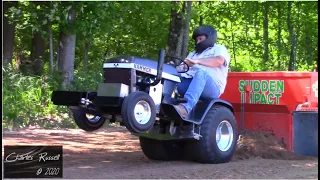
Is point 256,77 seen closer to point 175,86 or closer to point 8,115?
point 175,86

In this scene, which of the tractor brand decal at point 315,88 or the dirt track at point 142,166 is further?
the tractor brand decal at point 315,88

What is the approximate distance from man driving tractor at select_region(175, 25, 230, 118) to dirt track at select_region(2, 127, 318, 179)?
83 centimetres

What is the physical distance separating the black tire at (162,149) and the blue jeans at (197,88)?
0.96 m

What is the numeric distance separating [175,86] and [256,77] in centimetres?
215

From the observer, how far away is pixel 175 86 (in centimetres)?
789

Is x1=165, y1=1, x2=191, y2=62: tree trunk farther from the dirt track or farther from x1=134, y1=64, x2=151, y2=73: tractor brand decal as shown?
x1=134, y1=64, x2=151, y2=73: tractor brand decal

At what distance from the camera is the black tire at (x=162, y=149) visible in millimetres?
8695

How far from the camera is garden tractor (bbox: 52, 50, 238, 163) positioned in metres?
6.94

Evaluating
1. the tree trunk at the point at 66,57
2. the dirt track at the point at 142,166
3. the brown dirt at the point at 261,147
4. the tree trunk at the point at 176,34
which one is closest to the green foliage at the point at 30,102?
the tree trunk at the point at 66,57

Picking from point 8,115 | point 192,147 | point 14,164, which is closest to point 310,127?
point 192,147

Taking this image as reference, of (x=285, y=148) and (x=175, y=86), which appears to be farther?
(x=285, y=148)

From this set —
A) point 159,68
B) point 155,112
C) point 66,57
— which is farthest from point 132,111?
point 66,57

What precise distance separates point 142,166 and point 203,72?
1.54m
